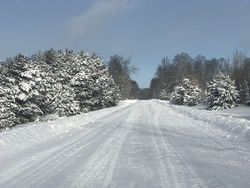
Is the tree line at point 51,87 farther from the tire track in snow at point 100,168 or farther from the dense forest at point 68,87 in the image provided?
the tire track in snow at point 100,168

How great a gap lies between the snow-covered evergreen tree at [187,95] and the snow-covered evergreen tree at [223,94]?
22.1 m

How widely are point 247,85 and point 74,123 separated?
36.8m

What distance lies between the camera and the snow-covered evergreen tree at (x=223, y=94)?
161 ft

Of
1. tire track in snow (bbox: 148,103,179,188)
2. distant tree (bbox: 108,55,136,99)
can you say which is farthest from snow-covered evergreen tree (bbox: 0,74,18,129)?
distant tree (bbox: 108,55,136,99)

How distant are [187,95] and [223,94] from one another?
25161mm

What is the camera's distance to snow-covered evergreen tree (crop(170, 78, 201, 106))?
73.2m

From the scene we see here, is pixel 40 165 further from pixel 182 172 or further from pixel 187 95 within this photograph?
pixel 187 95

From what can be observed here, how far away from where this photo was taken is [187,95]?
74250mm

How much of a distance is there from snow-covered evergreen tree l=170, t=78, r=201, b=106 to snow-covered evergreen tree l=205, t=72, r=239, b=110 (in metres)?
22.1

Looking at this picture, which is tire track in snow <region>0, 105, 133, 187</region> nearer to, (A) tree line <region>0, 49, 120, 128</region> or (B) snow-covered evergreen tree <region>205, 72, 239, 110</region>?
(A) tree line <region>0, 49, 120, 128</region>

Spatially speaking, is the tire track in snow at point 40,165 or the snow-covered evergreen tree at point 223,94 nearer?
the tire track in snow at point 40,165

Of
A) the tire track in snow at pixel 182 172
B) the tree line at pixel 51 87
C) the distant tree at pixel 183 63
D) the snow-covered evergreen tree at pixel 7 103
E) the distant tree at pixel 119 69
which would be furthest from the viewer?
the distant tree at pixel 183 63

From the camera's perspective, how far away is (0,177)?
8.88 meters

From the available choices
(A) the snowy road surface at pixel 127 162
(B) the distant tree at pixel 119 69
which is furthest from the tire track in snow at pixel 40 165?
(B) the distant tree at pixel 119 69
